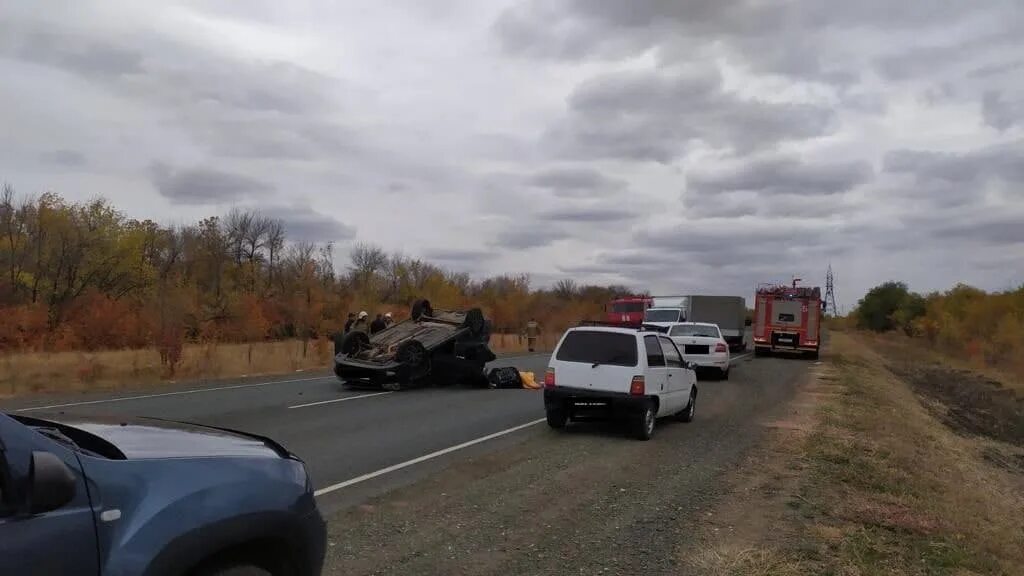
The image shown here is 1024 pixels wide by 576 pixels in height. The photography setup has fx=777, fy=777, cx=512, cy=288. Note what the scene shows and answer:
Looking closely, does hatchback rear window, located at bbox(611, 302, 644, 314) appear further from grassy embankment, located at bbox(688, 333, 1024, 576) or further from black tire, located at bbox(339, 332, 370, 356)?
black tire, located at bbox(339, 332, 370, 356)

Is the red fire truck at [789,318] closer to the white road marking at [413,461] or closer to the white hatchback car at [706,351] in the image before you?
the white hatchback car at [706,351]

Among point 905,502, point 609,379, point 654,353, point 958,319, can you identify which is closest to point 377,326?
point 654,353

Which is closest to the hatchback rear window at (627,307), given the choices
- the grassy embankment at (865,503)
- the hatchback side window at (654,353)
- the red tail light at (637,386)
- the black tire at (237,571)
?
the grassy embankment at (865,503)

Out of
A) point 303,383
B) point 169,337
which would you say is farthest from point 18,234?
point 303,383

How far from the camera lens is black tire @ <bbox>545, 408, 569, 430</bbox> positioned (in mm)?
12133

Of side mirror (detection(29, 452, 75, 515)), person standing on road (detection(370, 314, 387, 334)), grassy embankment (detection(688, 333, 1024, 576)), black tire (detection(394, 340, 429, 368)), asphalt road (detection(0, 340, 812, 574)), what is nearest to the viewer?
side mirror (detection(29, 452, 75, 515))

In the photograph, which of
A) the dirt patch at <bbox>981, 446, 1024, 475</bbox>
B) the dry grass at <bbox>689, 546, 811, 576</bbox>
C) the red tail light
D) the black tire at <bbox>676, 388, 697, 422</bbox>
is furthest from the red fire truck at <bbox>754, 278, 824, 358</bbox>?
the dry grass at <bbox>689, 546, 811, 576</bbox>

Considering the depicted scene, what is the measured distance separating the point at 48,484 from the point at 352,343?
17.0 metres

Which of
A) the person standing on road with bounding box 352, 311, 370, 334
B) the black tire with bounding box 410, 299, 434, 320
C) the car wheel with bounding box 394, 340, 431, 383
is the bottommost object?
the car wheel with bounding box 394, 340, 431, 383

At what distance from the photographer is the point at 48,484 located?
2.52 meters

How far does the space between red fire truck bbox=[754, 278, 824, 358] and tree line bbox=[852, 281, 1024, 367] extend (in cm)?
1688

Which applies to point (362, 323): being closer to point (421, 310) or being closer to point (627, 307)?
point (421, 310)

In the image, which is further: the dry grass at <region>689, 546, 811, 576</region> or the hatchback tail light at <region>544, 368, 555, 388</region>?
the hatchback tail light at <region>544, 368, 555, 388</region>

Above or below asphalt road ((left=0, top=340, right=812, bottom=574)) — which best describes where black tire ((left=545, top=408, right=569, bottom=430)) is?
above
